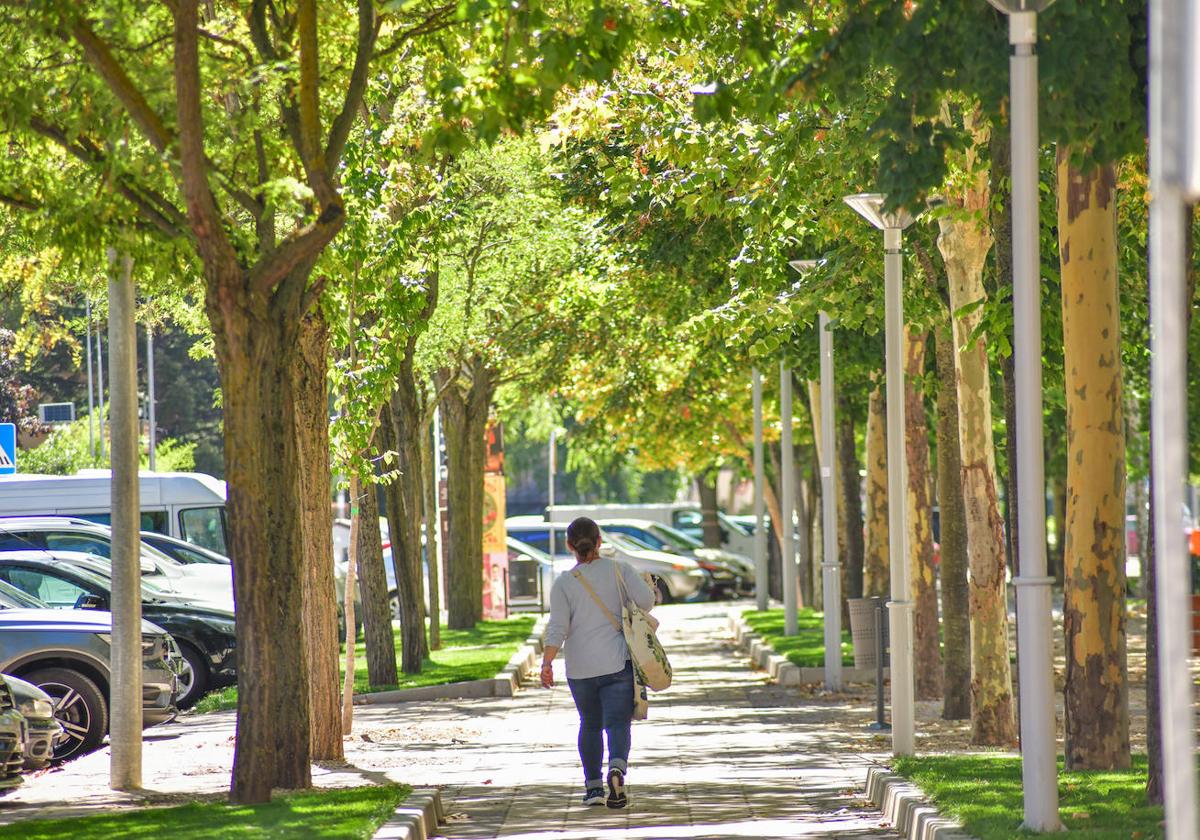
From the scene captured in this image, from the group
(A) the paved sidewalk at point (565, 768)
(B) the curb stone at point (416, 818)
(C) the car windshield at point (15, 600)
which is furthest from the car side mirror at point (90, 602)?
(B) the curb stone at point (416, 818)

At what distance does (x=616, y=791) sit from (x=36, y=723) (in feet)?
12.9

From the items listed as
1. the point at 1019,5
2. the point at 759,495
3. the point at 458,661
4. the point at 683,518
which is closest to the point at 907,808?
the point at 1019,5

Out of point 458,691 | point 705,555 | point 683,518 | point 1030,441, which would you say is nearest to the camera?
point 1030,441

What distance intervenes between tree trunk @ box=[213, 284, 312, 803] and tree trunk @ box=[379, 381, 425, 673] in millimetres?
9522

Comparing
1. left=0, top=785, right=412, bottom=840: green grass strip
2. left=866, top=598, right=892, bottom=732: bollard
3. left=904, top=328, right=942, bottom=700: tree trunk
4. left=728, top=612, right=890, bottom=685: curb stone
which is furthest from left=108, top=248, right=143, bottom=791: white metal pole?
left=904, top=328, right=942, bottom=700: tree trunk

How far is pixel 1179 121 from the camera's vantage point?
3371 millimetres

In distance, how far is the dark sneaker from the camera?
1120 centimetres

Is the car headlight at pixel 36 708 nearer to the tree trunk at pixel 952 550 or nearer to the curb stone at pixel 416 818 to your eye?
the curb stone at pixel 416 818

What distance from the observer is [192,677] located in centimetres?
1956

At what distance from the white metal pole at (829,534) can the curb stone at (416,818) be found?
8953mm

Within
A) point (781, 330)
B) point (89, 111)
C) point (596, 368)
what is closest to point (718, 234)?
point (781, 330)

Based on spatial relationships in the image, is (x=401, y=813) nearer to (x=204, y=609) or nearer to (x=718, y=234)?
(x=204, y=609)

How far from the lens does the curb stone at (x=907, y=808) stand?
9.22 metres

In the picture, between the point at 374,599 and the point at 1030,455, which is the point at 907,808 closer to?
the point at 1030,455
